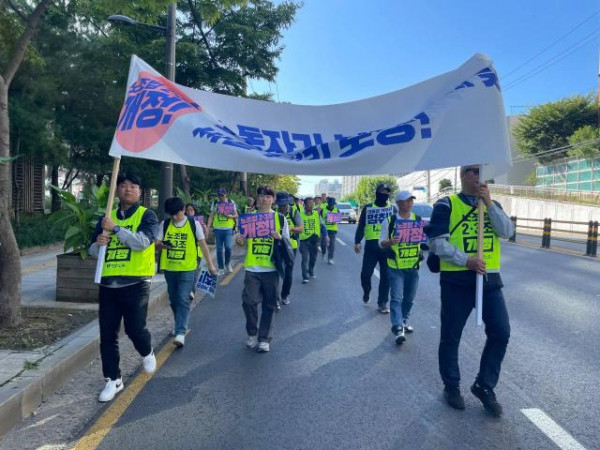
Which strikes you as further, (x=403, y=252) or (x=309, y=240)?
(x=309, y=240)

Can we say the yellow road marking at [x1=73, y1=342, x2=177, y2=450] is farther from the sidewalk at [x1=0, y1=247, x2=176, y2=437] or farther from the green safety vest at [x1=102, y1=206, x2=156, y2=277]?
the green safety vest at [x1=102, y1=206, x2=156, y2=277]

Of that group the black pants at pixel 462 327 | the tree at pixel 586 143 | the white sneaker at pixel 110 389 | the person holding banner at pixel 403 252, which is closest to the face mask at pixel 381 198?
the person holding banner at pixel 403 252

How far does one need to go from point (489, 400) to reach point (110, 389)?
306 centimetres

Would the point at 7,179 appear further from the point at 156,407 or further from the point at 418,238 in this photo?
the point at 418,238

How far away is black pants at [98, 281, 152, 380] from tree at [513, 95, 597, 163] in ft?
148

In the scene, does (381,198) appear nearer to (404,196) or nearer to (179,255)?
(404,196)

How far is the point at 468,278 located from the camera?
413cm

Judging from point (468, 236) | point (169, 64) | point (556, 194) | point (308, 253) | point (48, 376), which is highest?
point (169, 64)

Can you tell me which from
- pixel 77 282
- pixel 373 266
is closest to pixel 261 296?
pixel 373 266

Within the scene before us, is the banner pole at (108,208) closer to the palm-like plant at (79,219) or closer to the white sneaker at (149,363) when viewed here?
the white sneaker at (149,363)

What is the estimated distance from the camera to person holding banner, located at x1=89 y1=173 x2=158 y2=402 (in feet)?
14.4

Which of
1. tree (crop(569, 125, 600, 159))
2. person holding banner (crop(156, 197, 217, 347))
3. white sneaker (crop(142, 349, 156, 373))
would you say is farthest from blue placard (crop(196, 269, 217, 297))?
tree (crop(569, 125, 600, 159))

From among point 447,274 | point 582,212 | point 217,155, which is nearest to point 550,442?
point 447,274

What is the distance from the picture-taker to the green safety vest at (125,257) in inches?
174
